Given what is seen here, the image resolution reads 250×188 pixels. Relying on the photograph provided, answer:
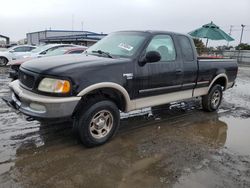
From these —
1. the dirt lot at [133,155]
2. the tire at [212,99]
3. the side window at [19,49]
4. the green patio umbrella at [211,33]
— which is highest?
the green patio umbrella at [211,33]

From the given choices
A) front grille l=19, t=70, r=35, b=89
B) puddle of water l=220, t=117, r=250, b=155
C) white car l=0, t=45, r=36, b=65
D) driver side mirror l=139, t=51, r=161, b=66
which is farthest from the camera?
white car l=0, t=45, r=36, b=65

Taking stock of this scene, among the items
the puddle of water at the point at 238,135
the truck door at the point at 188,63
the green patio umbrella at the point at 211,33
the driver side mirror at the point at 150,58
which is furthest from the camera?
the green patio umbrella at the point at 211,33

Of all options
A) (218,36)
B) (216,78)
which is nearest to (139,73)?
(216,78)

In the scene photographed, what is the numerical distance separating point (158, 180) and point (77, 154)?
137 centimetres

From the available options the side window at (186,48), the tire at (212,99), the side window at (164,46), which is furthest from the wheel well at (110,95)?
the tire at (212,99)

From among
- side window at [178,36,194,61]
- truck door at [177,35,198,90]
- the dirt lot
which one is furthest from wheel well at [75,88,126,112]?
side window at [178,36,194,61]

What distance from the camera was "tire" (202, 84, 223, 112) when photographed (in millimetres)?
6832

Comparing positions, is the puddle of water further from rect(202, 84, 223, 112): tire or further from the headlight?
the headlight

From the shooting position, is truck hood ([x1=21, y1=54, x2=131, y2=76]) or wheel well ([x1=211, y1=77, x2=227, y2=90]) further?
wheel well ([x1=211, y1=77, x2=227, y2=90])

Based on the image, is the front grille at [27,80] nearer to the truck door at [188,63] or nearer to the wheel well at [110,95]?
the wheel well at [110,95]

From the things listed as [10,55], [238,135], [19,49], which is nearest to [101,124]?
[238,135]

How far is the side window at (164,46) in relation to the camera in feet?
16.7

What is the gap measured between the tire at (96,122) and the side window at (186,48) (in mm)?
2226

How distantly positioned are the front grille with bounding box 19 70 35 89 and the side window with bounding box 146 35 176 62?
7.24ft
